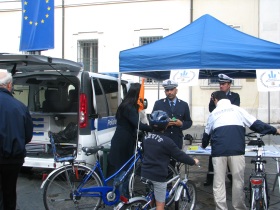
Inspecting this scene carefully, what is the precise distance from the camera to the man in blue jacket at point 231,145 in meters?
4.30

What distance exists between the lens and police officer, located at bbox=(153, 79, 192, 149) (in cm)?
516

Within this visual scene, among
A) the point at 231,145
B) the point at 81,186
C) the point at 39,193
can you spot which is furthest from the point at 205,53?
the point at 39,193

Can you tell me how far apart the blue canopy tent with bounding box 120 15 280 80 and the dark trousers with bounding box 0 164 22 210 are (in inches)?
103

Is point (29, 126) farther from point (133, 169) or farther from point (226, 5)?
point (226, 5)

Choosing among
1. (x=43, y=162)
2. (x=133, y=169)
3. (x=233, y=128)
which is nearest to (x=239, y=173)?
(x=233, y=128)

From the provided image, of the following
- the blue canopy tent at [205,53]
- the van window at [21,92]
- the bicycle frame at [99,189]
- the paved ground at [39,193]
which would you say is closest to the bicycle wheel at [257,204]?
the paved ground at [39,193]

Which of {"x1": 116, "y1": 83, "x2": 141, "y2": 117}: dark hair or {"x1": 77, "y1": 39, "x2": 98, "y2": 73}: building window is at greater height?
{"x1": 77, "y1": 39, "x2": 98, "y2": 73}: building window

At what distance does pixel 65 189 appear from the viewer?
4.50 meters

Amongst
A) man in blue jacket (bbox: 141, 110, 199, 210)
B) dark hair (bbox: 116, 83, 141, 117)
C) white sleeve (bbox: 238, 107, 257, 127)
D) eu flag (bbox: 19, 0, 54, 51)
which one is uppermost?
eu flag (bbox: 19, 0, 54, 51)

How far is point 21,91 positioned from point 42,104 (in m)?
0.55

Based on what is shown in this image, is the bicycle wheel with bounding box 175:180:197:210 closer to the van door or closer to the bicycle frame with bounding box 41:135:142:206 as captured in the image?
the bicycle frame with bounding box 41:135:142:206

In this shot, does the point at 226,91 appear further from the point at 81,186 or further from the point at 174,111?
the point at 81,186

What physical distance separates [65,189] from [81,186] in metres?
0.24

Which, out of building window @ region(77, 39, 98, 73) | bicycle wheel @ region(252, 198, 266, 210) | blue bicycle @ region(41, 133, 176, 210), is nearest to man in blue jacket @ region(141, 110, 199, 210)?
blue bicycle @ region(41, 133, 176, 210)
